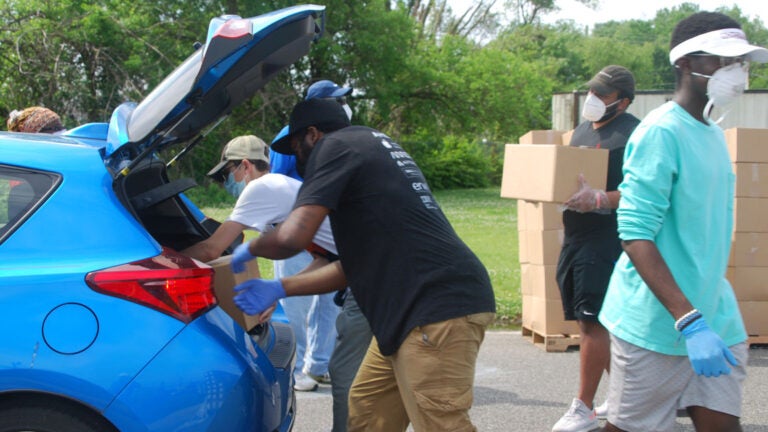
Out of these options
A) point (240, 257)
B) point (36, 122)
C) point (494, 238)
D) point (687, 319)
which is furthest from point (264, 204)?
point (494, 238)

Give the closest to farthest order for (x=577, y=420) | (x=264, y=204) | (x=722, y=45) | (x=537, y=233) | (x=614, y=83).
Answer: (x=722, y=45)
(x=264, y=204)
(x=577, y=420)
(x=614, y=83)
(x=537, y=233)

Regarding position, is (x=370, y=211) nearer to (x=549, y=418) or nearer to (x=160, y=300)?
(x=160, y=300)

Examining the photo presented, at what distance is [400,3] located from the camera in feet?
94.3

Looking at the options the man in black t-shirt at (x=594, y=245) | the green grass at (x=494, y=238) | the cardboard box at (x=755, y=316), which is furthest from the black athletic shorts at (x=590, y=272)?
the green grass at (x=494, y=238)

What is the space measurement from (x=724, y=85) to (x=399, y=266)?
1229mm

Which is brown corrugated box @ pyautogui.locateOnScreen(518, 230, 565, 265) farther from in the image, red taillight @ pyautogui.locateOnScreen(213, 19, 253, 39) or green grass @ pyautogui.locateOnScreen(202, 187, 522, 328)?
red taillight @ pyautogui.locateOnScreen(213, 19, 253, 39)

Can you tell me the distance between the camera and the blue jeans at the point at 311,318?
546 cm

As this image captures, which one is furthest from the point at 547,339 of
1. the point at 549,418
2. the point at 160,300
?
the point at 160,300

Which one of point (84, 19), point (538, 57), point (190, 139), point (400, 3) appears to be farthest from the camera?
point (538, 57)

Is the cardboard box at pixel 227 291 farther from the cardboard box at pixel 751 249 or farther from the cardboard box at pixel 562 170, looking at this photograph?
the cardboard box at pixel 751 249

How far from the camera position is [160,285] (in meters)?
2.82

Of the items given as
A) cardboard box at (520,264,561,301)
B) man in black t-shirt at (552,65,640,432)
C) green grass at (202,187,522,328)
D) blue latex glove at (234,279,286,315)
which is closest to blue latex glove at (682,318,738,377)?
blue latex glove at (234,279,286,315)

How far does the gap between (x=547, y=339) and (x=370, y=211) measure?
12.6 feet

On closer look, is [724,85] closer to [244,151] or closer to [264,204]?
[264,204]
